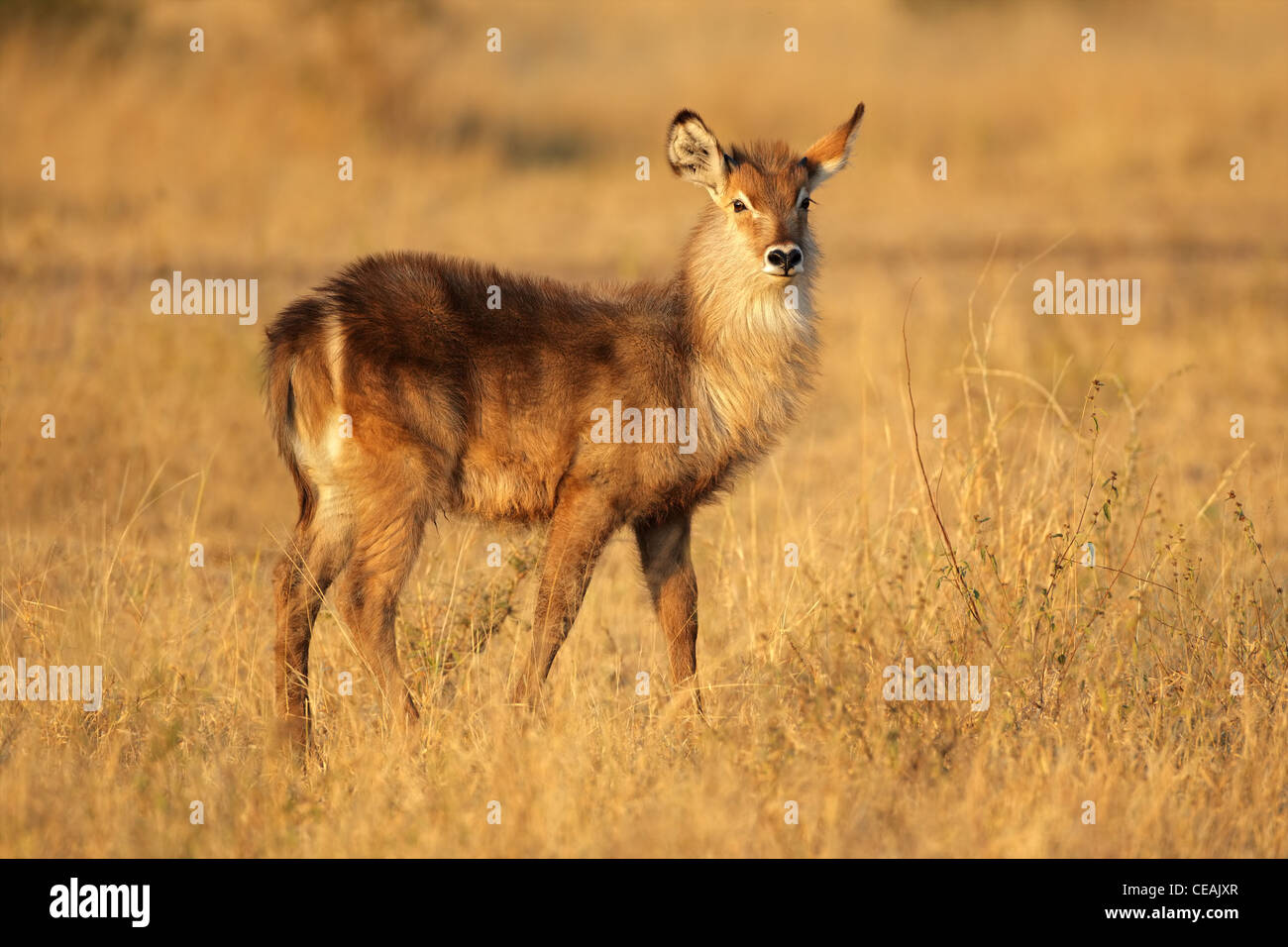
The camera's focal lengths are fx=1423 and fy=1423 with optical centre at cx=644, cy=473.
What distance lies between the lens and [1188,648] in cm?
535

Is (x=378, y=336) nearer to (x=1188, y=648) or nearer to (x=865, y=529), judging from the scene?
(x=865, y=529)

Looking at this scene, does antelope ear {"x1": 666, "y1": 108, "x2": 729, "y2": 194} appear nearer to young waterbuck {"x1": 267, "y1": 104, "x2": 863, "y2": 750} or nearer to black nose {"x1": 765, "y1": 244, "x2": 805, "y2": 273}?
young waterbuck {"x1": 267, "y1": 104, "x2": 863, "y2": 750}

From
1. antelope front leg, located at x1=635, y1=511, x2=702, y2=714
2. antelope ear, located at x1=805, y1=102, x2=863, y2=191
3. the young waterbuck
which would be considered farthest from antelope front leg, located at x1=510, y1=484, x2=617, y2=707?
antelope ear, located at x1=805, y1=102, x2=863, y2=191

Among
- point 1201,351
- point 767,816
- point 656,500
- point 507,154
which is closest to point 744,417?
point 656,500

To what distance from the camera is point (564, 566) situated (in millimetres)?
5176

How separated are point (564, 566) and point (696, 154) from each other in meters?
1.82

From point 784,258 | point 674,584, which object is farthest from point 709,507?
point 784,258

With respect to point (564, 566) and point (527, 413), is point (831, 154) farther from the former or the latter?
point (564, 566)

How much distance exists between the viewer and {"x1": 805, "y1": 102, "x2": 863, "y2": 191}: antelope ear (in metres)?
Result: 5.91

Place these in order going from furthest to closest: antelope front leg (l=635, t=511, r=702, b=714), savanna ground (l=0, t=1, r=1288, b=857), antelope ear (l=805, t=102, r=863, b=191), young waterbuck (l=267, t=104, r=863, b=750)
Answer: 1. antelope ear (l=805, t=102, r=863, b=191)
2. antelope front leg (l=635, t=511, r=702, b=714)
3. young waterbuck (l=267, t=104, r=863, b=750)
4. savanna ground (l=0, t=1, r=1288, b=857)

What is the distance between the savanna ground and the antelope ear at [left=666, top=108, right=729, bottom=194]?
144 cm

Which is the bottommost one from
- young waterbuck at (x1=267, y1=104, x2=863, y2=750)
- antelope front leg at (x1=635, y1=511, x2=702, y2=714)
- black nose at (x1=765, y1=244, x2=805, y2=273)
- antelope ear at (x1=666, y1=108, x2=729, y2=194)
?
antelope front leg at (x1=635, y1=511, x2=702, y2=714)

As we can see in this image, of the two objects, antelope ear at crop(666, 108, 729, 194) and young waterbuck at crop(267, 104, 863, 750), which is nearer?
young waterbuck at crop(267, 104, 863, 750)

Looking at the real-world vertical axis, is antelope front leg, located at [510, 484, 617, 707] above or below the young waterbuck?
below
